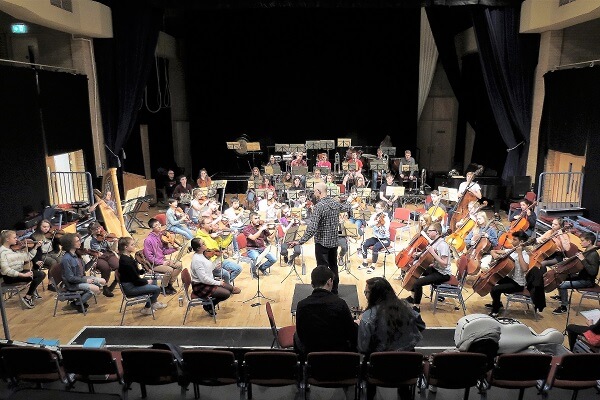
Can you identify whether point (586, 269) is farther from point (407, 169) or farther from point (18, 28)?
point (18, 28)

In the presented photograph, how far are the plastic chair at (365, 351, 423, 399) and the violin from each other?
603cm

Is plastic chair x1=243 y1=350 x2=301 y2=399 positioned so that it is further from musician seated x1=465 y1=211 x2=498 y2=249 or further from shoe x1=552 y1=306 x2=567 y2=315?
musician seated x1=465 y1=211 x2=498 y2=249

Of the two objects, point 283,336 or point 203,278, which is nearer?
point 283,336

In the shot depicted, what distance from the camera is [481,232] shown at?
9070mm

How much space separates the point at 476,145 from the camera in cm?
1717

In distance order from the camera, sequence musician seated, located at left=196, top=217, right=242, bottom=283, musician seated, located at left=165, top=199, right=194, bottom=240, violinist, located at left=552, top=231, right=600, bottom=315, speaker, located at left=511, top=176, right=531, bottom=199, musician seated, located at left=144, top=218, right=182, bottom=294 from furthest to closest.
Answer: speaker, located at left=511, top=176, right=531, bottom=199 → musician seated, located at left=165, top=199, right=194, bottom=240 → musician seated, located at left=144, top=218, right=182, bottom=294 → musician seated, located at left=196, top=217, right=242, bottom=283 → violinist, located at left=552, top=231, right=600, bottom=315

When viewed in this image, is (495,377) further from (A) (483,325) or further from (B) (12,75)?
(B) (12,75)

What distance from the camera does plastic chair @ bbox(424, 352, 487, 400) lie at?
4.77 m

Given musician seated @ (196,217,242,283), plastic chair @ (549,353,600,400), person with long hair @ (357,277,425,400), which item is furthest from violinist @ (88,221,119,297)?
plastic chair @ (549,353,600,400)

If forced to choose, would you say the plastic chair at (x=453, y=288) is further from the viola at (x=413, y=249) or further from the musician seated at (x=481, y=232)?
the musician seated at (x=481, y=232)

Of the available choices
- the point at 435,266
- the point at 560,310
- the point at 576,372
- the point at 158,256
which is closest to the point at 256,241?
the point at 158,256

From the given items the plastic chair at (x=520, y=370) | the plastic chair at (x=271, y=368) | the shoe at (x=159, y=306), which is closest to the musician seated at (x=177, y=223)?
the shoe at (x=159, y=306)

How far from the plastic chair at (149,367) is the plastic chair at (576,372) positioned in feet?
12.3

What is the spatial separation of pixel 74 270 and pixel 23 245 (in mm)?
1464
